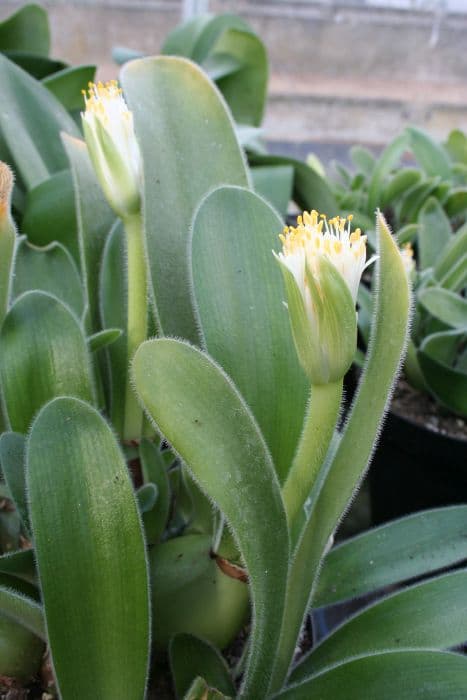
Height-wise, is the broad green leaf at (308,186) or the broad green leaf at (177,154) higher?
the broad green leaf at (177,154)

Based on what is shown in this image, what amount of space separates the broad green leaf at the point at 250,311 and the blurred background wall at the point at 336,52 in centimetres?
201

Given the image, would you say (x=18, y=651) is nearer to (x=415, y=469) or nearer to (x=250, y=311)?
(x=250, y=311)

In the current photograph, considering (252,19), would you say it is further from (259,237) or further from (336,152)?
(259,237)

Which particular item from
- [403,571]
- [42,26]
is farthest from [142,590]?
[42,26]

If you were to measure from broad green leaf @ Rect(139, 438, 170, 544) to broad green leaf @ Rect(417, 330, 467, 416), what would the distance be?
1.29 ft

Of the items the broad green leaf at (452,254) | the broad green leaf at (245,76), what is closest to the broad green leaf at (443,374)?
the broad green leaf at (452,254)

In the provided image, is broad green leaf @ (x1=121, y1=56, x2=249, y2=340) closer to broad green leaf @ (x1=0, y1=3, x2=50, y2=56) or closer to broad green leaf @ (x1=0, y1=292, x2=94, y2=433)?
broad green leaf @ (x1=0, y1=292, x2=94, y2=433)

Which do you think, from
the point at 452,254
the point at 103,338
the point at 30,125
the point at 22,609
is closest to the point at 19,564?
the point at 22,609

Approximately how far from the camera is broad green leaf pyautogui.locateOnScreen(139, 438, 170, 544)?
42 centimetres

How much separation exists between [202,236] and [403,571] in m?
0.25

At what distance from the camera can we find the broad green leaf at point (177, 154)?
42 centimetres

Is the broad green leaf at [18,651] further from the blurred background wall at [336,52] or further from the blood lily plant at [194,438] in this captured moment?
the blurred background wall at [336,52]

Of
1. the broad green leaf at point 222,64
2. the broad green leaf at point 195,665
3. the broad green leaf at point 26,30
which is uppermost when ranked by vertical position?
the broad green leaf at point 26,30

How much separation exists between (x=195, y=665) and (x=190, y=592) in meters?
0.04
